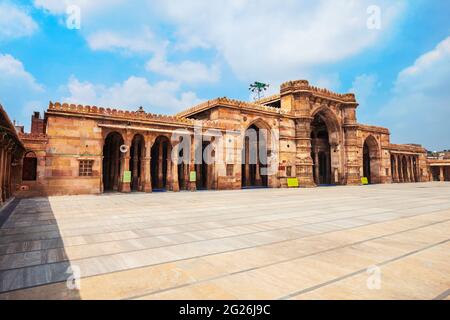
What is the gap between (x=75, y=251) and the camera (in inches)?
199

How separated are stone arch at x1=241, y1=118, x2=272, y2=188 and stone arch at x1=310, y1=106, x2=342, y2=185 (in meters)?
7.87

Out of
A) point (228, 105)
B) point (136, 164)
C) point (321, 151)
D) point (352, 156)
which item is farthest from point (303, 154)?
point (136, 164)

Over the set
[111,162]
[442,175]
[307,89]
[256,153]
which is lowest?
[442,175]

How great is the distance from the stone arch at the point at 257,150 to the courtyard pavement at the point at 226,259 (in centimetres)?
2077

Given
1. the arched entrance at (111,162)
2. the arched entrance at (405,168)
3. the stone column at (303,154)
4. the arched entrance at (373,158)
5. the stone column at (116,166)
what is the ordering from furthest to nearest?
the arched entrance at (405,168) → the arched entrance at (373,158) → the stone column at (303,154) → the arched entrance at (111,162) → the stone column at (116,166)

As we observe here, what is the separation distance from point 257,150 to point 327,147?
43.3 ft

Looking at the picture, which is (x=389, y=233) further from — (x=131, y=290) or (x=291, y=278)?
(x=131, y=290)

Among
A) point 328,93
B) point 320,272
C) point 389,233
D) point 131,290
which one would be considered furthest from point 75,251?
point 328,93

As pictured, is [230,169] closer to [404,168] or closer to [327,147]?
[327,147]

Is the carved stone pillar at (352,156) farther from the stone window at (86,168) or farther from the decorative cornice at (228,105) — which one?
the stone window at (86,168)

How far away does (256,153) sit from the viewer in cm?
2962

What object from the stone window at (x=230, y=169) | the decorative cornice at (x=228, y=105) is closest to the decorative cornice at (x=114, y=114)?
the decorative cornice at (x=228, y=105)

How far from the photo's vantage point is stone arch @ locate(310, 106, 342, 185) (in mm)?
34250

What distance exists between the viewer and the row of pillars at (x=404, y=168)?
43469 mm
